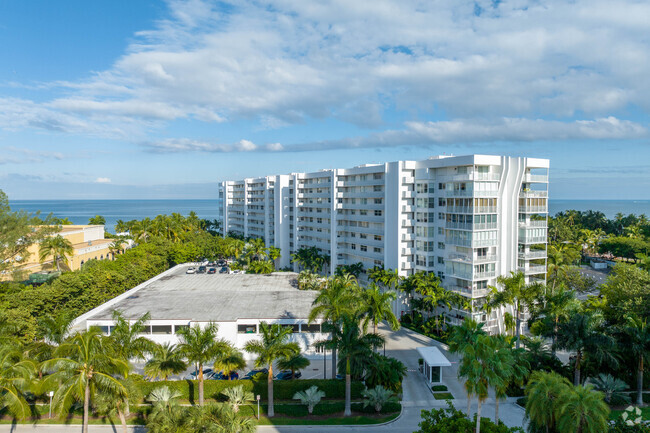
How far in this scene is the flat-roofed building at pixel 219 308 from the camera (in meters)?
44.0

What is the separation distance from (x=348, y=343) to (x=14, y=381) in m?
21.0

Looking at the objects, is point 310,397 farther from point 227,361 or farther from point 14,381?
point 14,381

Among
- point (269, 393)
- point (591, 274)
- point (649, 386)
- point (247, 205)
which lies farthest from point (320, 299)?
point (247, 205)

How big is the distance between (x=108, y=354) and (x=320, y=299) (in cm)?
1571

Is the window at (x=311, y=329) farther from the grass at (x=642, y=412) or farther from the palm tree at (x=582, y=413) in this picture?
the grass at (x=642, y=412)

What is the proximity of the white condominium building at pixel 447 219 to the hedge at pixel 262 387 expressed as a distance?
22.2m

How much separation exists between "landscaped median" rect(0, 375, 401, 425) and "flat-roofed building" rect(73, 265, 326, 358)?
17.9 ft

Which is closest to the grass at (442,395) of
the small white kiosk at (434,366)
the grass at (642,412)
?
the small white kiosk at (434,366)

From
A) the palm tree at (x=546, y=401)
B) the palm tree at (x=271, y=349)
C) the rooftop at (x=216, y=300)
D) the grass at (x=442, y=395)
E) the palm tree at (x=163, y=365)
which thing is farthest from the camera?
the rooftop at (x=216, y=300)

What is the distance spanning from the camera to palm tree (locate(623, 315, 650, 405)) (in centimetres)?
3238

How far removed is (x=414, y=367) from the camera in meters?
41.3

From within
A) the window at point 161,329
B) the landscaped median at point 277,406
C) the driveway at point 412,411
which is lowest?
the driveway at point 412,411

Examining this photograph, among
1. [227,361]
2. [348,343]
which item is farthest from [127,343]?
[348,343]

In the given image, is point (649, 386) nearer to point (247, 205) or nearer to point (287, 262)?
point (287, 262)
